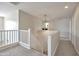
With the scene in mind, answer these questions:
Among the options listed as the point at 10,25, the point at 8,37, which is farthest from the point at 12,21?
the point at 8,37

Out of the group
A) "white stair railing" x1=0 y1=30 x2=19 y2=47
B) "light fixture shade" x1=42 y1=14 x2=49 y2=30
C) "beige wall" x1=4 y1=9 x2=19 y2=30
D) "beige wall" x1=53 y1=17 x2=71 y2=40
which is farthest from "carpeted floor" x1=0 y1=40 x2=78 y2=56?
"light fixture shade" x1=42 y1=14 x2=49 y2=30

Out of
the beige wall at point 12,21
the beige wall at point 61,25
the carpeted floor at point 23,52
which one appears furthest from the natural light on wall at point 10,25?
the beige wall at point 61,25

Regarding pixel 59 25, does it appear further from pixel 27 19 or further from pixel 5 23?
pixel 5 23

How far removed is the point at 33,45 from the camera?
146 inches

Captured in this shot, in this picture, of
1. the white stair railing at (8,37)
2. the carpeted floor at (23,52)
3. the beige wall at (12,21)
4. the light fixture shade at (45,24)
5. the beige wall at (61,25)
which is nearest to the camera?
the carpeted floor at (23,52)

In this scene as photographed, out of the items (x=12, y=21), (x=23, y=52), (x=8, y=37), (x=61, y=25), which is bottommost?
(x=23, y=52)

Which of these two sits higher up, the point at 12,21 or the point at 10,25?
the point at 12,21

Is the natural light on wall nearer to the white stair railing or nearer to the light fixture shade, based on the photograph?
the white stair railing

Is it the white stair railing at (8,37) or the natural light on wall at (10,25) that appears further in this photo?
the natural light on wall at (10,25)

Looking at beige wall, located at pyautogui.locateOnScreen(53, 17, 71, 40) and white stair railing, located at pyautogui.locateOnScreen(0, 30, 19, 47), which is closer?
white stair railing, located at pyautogui.locateOnScreen(0, 30, 19, 47)

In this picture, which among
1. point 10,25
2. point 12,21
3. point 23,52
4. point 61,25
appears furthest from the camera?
point 61,25

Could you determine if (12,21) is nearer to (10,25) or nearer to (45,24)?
(10,25)

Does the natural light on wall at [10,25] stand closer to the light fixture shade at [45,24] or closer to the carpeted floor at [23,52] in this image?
the carpeted floor at [23,52]

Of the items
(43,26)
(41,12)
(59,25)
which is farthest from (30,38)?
(59,25)
